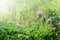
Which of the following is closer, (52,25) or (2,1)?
(52,25)

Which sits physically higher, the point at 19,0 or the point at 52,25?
the point at 19,0

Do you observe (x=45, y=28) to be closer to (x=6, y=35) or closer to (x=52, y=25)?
(x=52, y=25)

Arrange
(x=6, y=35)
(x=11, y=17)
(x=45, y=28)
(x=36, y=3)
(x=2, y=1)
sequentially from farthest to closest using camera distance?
(x=2, y=1) → (x=36, y=3) → (x=11, y=17) → (x=45, y=28) → (x=6, y=35)

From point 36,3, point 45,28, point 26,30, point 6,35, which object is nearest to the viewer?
point 6,35

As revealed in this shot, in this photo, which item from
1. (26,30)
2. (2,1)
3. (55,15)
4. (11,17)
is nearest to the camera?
(26,30)

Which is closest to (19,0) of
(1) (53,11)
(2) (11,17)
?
(2) (11,17)

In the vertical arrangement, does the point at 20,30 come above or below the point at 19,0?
below

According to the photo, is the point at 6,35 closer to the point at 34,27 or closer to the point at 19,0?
the point at 34,27

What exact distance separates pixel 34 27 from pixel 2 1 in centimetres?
151

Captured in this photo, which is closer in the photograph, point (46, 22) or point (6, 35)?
point (6, 35)

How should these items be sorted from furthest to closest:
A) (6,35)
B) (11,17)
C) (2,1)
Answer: (2,1)
(11,17)
(6,35)

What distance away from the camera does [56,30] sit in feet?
11.6

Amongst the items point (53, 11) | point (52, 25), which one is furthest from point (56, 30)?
point (53, 11)

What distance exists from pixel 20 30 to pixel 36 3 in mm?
1363
